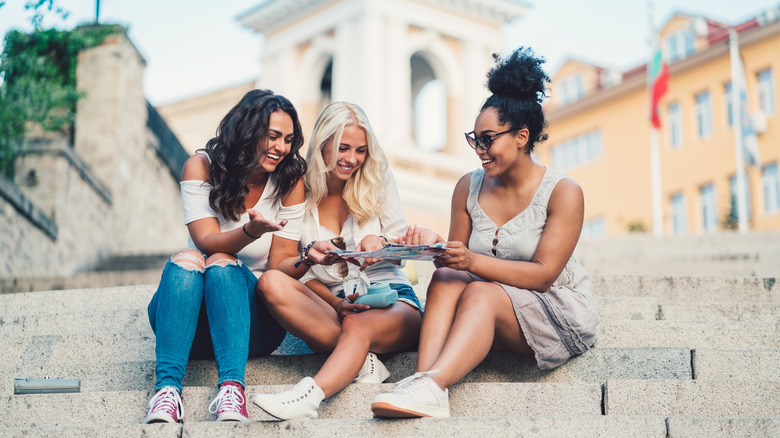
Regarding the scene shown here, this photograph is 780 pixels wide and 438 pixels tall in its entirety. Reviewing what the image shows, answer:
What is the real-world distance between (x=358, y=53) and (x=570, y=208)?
52.3 ft

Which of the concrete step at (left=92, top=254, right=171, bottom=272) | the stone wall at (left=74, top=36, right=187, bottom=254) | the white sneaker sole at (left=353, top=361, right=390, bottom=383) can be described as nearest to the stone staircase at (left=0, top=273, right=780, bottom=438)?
the white sneaker sole at (left=353, top=361, right=390, bottom=383)

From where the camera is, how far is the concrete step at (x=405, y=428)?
2.91 metres

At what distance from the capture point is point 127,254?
955 centimetres

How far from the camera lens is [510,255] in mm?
3836

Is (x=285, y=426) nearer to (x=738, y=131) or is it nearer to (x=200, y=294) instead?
(x=200, y=294)

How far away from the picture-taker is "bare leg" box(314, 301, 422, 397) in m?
3.34

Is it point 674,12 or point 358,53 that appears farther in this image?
point 674,12

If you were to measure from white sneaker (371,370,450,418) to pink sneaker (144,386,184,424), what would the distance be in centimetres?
70

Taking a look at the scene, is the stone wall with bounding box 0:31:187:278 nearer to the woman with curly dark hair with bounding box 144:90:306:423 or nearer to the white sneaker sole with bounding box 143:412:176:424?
the woman with curly dark hair with bounding box 144:90:306:423

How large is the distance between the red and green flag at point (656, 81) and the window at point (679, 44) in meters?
9.04

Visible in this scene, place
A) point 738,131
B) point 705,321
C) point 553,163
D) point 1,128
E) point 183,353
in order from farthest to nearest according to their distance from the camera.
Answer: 1. point 553,163
2. point 738,131
3. point 1,128
4. point 705,321
5. point 183,353

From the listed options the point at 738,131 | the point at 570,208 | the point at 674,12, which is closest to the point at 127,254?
the point at 570,208

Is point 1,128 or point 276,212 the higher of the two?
point 1,128

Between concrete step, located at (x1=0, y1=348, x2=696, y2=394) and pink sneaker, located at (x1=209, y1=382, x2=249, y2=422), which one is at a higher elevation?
concrete step, located at (x1=0, y1=348, x2=696, y2=394)
